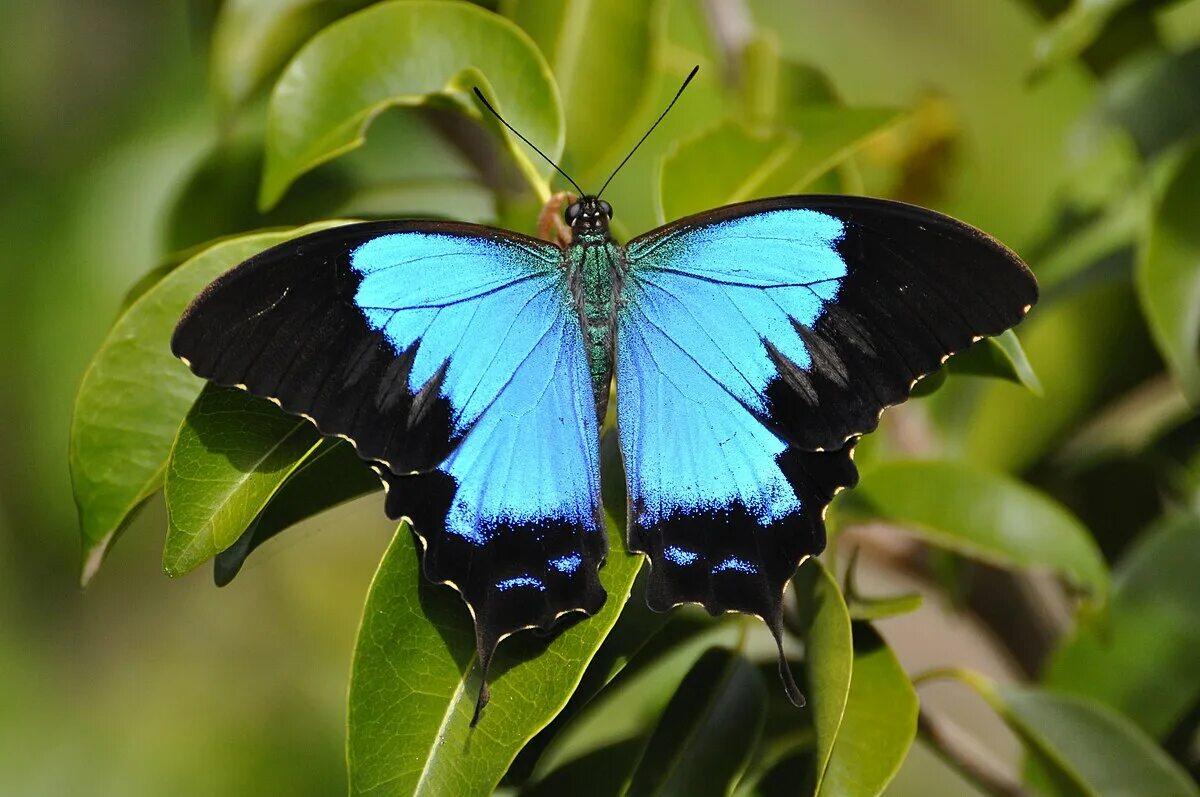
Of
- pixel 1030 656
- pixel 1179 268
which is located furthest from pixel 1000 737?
pixel 1179 268

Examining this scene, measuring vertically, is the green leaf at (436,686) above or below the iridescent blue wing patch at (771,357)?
below

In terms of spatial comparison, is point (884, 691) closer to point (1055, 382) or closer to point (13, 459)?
point (1055, 382)

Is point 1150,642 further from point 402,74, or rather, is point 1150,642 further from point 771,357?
point 402,74

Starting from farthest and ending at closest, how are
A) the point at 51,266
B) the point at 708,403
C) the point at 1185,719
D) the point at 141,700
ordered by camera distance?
the point at 141,700, the point at 51,266, the point at 1185,719, the point at 708,403

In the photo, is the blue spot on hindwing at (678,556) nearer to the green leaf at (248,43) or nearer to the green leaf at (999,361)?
the green leaf at (999,361)

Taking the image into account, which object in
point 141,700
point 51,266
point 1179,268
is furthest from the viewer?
point 141,700

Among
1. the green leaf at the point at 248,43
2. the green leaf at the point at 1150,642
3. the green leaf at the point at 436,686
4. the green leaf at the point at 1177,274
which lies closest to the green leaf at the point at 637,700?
the green leaf at the point at 436,686

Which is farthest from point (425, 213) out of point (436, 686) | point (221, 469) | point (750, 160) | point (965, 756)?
point (965, 756)
